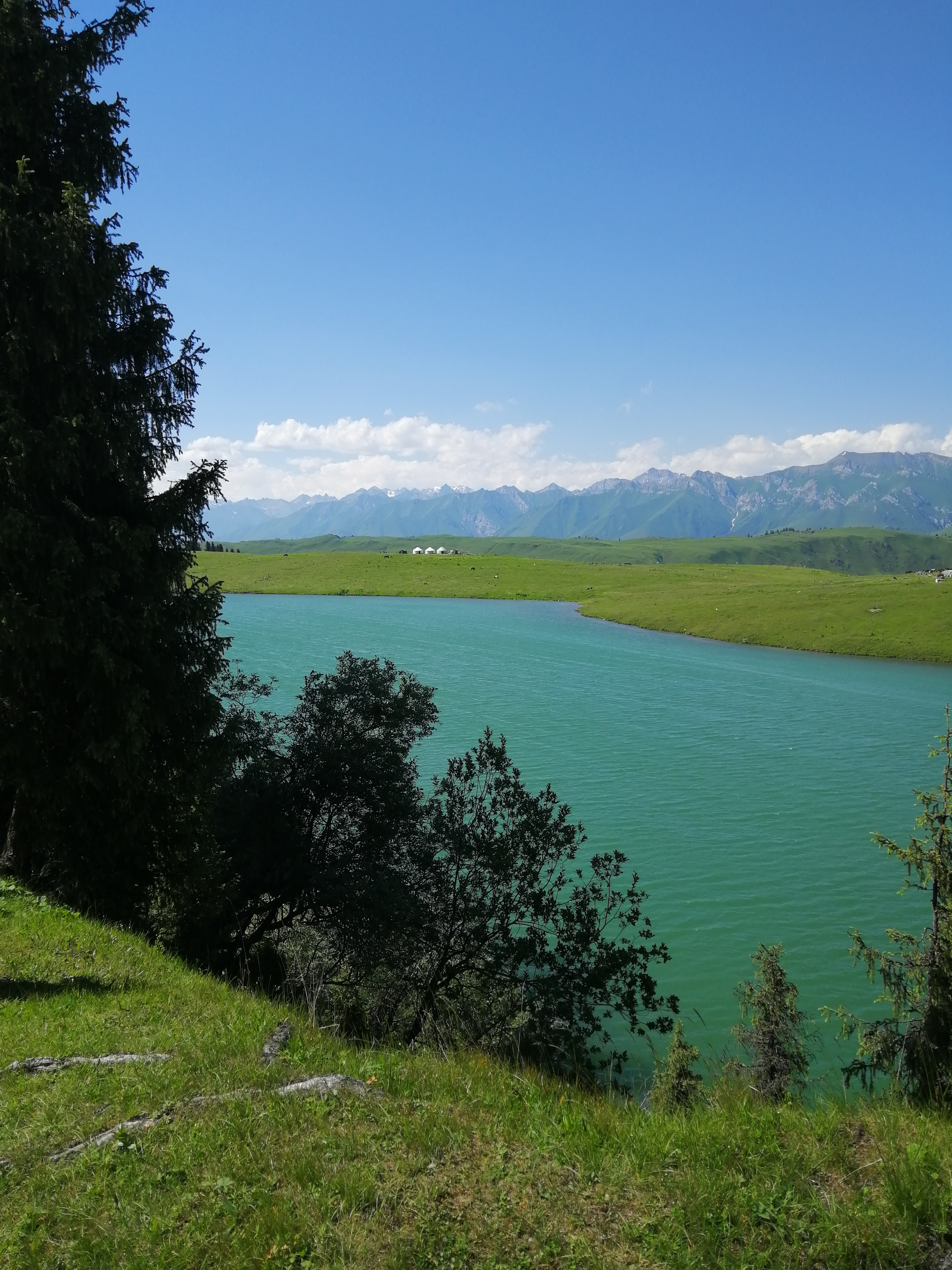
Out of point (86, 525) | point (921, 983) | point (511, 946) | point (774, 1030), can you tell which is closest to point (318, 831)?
point (511, 946)

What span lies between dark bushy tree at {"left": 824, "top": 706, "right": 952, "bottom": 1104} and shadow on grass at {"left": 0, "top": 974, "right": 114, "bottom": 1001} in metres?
13.0

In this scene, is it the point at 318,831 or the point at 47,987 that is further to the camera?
the point at 318,831

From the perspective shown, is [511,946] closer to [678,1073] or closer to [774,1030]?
[678,1073]

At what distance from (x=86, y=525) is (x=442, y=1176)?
13.8 metres

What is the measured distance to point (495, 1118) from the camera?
262 inches

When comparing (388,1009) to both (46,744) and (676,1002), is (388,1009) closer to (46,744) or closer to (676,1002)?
(676,1002)

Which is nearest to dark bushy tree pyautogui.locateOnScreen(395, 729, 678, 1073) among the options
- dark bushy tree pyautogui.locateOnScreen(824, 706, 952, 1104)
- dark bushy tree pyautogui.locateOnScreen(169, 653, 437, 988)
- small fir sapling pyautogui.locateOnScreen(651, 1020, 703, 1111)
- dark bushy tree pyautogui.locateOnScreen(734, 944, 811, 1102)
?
small fir sapling pyautogui.locateOnScreen(651, 1020, 703, 1111)

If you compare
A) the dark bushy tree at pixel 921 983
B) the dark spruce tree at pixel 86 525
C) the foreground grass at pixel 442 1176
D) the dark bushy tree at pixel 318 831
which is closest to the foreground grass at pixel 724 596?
the dark bushy tree at pixel 318 831

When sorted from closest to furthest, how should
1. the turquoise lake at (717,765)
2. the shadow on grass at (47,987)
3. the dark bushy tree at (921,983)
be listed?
1. the shadow on grass at (47,987)
2. the dark bushy tree at (921,983)
3. the turquoise lake at (717,765)

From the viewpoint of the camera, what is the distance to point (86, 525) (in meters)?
14.9

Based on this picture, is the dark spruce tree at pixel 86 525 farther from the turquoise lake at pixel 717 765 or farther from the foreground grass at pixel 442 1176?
the turquoise lake at pixel 717 765

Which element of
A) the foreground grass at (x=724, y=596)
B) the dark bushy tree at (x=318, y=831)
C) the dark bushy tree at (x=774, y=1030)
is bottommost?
the dark bushy tree at (x=774, y=1030)

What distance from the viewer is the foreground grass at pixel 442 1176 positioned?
200 inches

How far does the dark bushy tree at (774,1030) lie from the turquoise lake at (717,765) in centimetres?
158
